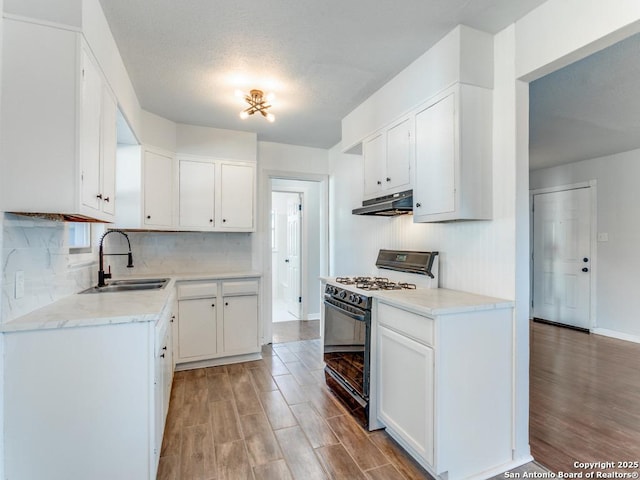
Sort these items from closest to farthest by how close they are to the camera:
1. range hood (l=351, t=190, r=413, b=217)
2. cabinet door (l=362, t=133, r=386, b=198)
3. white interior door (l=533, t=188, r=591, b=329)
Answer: range hood (l=351, t=190, r=413, b=217)
cabinet door (l=362, t=133, r=386, b=198)
white interior door (l=533, t=188, r=591, b=329)

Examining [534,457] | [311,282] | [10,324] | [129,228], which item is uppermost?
[129,228]

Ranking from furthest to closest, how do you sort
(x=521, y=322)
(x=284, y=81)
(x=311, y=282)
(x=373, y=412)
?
(x=311, y=282), (x=284, y=81), (x=373, y=412), (x=521, y=322)

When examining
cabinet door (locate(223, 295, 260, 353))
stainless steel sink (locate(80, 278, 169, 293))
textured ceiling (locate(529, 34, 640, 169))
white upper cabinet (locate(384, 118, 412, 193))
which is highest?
textured ceiling (locate(529, 34, 640, 169))

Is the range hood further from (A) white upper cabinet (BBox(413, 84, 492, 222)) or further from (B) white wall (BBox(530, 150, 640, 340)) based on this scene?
(B) white wall (BBox(530, 150, 640, 340))

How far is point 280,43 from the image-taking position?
2.10m

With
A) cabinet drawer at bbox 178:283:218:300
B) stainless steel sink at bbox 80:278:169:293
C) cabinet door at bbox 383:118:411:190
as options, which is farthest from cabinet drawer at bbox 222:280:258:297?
cabinet door at bbox 383:118:411:190

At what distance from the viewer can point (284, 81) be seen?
262 cm

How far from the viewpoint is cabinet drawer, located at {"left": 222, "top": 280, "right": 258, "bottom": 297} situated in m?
3.42

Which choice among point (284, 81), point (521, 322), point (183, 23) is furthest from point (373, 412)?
point (183, 23)

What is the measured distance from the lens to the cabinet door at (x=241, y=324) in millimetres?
3424

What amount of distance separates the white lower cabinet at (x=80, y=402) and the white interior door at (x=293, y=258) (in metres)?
3.89

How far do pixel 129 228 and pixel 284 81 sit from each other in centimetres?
197

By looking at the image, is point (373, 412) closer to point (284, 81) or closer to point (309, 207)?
point (284, 81)

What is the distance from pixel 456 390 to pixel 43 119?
7.73ft
